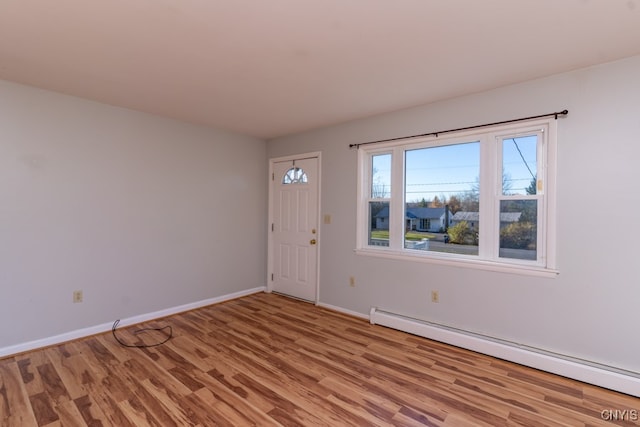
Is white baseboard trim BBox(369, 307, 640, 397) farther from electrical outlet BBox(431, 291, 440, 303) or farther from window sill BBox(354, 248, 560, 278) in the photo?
window sill BBox(354, 248, 560, 278)

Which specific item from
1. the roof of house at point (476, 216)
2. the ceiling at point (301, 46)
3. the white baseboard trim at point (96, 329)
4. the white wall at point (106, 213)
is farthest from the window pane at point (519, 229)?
the white baseboard trim at point (96, 329)

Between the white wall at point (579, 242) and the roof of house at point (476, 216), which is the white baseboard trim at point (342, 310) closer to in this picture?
the white wall at point (579, 242)

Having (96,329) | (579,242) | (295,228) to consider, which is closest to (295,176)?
(295,228)

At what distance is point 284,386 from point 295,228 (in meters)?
2.51

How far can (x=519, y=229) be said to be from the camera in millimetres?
2684

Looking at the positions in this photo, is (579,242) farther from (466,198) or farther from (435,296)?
(435,296)

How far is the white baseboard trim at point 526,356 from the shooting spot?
2.16m

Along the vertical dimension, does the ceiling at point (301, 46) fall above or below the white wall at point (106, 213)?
above

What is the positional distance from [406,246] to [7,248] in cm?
387

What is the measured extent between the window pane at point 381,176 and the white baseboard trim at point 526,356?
142cm

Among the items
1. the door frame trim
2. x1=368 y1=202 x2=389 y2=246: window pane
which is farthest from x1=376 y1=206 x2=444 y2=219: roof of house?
the door frame trim

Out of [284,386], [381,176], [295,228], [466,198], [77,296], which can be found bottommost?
[284,386]

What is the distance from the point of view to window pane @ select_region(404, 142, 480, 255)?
9.73ft

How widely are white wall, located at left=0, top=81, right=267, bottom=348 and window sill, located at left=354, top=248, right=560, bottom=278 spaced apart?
2.18 metres
